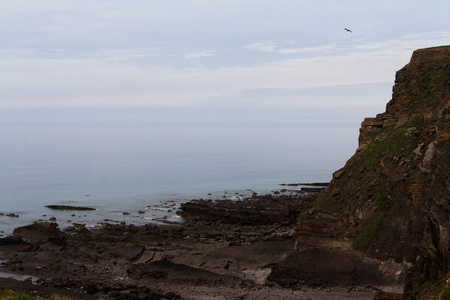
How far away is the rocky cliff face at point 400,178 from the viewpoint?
93.7 feet

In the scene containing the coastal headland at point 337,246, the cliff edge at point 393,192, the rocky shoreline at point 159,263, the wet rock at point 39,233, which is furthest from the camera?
the wet rock at point 39,233

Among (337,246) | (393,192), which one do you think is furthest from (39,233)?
(393,192)

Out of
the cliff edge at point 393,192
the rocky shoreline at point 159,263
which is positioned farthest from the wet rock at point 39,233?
the cliff edge at point 393,192

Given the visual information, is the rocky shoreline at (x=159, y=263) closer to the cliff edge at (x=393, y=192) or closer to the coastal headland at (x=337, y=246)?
the coastal headland at (x=337, y=246)

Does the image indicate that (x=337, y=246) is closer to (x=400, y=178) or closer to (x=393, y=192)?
(x=393, y=192)

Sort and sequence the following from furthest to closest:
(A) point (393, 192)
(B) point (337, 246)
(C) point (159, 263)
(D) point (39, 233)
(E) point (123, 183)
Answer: (E) point (123, 183)
(D) point (39, 233)
(C) point (159, 263)
(A) point (393, 192)
(B) point (337, 246)

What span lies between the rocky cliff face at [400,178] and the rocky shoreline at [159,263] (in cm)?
336

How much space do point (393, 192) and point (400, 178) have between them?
1.07 meters

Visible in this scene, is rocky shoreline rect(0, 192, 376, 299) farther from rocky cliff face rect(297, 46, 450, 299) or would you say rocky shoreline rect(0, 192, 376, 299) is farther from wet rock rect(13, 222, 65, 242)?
rocky cliff face rect(297, 46, 450, 299)

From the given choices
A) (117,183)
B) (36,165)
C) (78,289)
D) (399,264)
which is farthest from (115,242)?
(36,165)

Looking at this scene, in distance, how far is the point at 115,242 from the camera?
1821 inches

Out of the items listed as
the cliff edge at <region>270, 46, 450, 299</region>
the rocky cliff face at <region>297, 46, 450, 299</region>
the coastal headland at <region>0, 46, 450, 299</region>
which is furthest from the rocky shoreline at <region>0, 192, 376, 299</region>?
the rocky cliff face at <region>297, 46, 450, 299</region>

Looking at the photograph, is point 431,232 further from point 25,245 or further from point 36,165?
point 36,165

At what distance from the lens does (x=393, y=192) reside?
32.6 m
